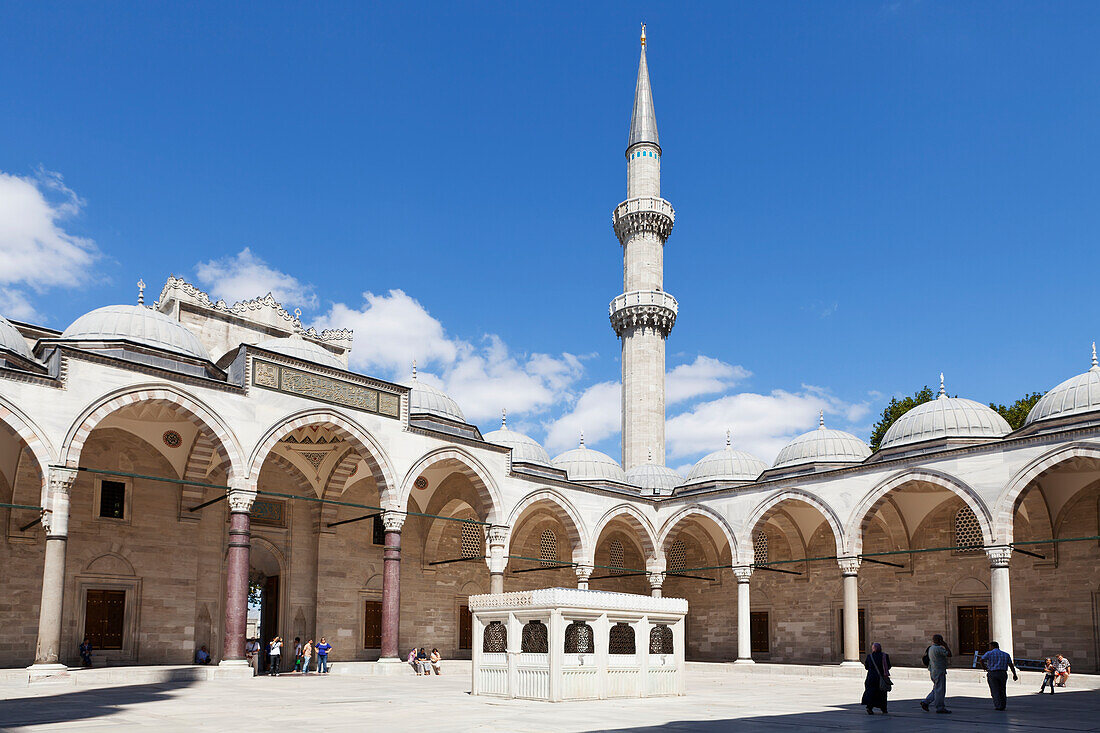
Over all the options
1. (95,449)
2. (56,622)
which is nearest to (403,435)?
(95,449)

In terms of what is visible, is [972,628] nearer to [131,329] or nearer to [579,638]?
[579,638]

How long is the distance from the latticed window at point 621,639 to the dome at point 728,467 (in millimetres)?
14740

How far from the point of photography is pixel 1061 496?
20.3m

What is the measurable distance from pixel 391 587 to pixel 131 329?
22.1 feet

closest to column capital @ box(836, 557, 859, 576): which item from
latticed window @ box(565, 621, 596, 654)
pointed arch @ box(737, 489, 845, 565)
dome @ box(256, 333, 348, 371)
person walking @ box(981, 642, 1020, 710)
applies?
pointed arch @ box(737, 489, 845, 565)

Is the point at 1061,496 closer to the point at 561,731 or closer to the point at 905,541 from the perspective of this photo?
the point at 905,541

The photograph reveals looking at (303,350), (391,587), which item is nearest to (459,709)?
(391,587)

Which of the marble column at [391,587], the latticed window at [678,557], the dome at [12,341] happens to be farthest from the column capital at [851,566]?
the dome at [12,341]

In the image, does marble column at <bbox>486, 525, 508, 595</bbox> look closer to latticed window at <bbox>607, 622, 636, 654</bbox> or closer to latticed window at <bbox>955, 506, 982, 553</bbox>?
latticed window at <bbox>607, 622, 636, 654</bbox>

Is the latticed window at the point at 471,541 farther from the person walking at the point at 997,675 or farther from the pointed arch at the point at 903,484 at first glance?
the person walking at the point at 997,675

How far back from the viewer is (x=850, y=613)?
19984mm

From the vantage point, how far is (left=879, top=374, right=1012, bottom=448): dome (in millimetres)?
20984

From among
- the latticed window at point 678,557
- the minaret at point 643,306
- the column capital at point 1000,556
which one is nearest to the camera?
the column capital at point 1000,556

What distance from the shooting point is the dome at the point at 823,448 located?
79.4ft
